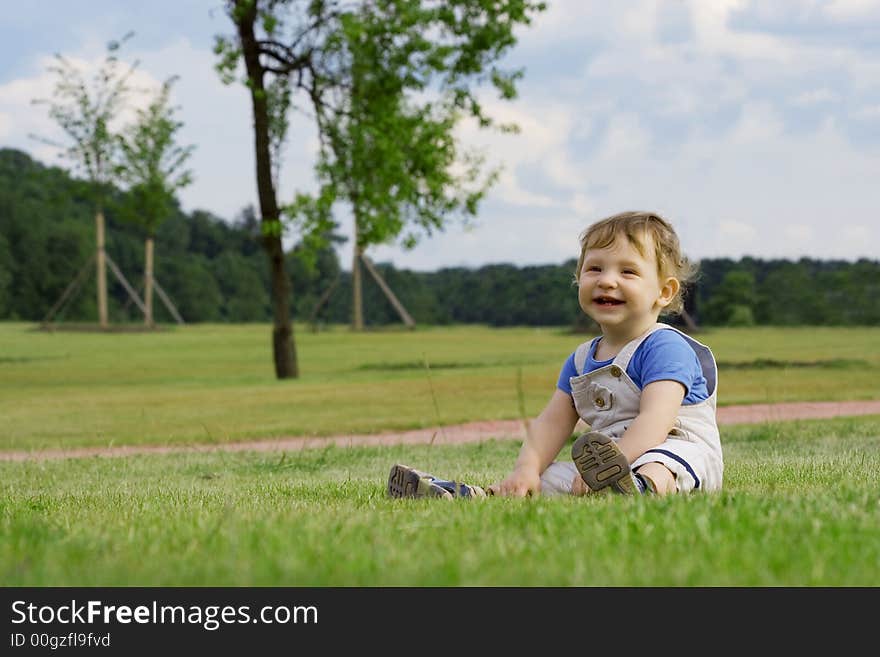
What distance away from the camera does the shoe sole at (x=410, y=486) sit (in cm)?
450

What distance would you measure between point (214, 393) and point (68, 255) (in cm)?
5956

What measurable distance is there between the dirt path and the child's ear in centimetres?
507

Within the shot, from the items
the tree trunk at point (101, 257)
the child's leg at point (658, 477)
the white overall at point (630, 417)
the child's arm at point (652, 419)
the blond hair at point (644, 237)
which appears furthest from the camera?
the tree trunk at point (101, 257)

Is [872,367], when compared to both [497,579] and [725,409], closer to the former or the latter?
[725,409]

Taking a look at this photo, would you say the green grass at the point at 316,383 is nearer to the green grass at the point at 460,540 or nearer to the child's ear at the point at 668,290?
the green grass at the point at 460,540

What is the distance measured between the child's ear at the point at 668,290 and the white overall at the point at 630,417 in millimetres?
121

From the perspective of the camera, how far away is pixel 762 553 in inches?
110

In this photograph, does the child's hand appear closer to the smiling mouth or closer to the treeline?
the smiling mouth

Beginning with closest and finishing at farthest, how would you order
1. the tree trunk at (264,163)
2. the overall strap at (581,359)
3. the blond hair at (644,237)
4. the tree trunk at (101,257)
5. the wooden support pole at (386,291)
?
the blond hair at (644,237), the overall strap at (581,359), the tree trunk at (264,163), the tree trunk at (101,257), the wooden support pole at (386,291)

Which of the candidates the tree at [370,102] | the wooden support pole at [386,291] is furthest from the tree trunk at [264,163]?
the wooden support pole at [386,291]

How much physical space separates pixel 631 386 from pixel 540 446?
0.52 metres

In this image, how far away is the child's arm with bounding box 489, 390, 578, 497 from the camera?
4746 millimetres
